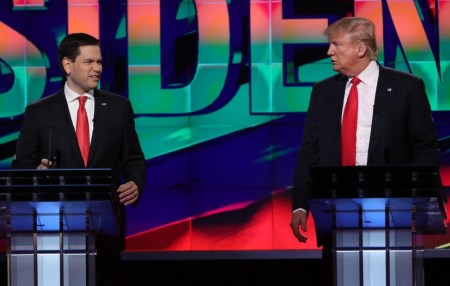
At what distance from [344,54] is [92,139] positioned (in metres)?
1.15

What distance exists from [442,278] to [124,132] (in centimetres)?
235

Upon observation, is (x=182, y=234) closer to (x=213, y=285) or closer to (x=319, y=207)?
(x=213, y=285)

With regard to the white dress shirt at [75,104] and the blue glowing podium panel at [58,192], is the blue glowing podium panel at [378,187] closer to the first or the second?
the blue glowing podium panel at [58,192]

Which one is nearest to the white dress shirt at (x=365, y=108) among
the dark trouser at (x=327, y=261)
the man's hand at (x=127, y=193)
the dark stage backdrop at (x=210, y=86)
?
the dark trouser at (x=327, y=261)

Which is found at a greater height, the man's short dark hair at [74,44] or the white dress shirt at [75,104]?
the man's short dark hair at [74,44]

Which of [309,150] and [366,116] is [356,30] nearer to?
[366,116]

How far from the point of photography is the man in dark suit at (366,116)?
466 centimetres

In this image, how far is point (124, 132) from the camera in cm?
514

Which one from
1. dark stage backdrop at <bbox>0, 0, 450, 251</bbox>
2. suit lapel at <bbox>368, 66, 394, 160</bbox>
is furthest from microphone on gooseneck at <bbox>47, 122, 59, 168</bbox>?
dark stage backdrop at <bbox>0, 0, 450, 251</bbox>

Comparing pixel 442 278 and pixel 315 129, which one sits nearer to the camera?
pixel 315 129

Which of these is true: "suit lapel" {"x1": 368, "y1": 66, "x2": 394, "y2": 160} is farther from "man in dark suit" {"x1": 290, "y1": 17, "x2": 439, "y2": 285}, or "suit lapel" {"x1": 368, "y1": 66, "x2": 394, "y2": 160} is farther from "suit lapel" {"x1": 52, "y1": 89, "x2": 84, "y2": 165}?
"suit lapel" {"x1": 52, "y1": 89, "x2": 84, "y2": 165}

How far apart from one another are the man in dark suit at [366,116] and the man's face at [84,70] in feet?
3.21

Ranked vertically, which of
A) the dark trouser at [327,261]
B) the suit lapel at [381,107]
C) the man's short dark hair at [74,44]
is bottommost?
the dark trouser at [327,261]

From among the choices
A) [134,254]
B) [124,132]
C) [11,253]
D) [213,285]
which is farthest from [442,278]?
[11,253]
